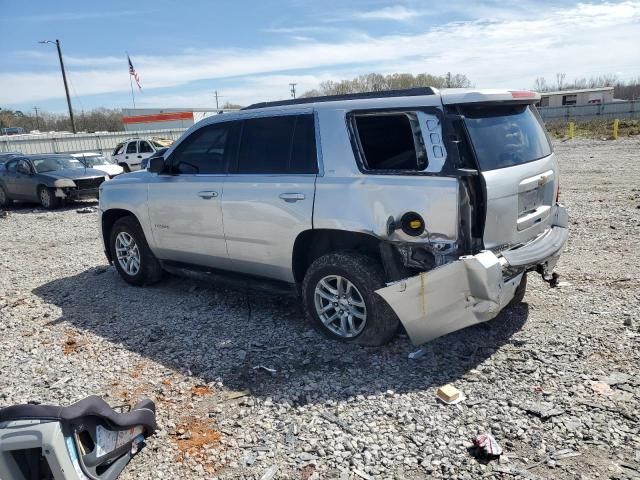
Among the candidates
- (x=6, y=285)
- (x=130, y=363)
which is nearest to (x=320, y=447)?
(x=130, y=363)

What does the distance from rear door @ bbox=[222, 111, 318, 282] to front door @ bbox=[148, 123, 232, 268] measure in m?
0.18

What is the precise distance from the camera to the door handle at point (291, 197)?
4.24 metres

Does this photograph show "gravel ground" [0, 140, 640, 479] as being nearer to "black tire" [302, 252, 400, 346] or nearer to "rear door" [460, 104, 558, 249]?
"black tire" [302, 252, 400, 346]

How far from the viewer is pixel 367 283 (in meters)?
3.95

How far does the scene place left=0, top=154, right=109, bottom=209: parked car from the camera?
13.9 metres

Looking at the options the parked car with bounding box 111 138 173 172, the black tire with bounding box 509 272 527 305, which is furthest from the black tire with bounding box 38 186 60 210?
the black tire with bounding box 509 272 527 305

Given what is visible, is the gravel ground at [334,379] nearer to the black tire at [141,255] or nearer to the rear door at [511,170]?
the black tire at [141,255]

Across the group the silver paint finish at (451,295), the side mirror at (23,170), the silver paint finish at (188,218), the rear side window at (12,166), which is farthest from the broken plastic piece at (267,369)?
the rear side window at (12,166)

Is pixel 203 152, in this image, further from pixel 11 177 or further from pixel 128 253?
pixel 11 177

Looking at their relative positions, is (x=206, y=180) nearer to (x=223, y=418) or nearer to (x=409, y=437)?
(x=223, y=418)

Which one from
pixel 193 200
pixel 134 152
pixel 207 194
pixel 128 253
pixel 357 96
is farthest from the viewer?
pixel 134 152

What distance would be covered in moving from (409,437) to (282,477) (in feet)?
2.65

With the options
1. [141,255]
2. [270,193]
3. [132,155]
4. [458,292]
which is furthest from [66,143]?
[458,292]

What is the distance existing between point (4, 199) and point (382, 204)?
1564cm
